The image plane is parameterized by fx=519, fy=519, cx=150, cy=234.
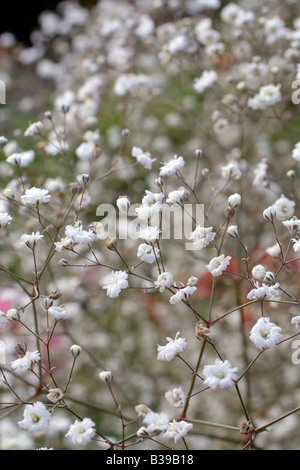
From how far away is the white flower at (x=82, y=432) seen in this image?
969 millimetres

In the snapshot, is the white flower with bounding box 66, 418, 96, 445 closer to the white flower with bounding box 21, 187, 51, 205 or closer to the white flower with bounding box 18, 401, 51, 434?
the white flower with bounding box 18, 401, 51, 434

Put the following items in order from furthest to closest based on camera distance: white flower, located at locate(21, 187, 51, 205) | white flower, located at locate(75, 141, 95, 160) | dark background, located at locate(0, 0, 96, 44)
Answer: dark background, located at locate(0, 0, 96, 44), white flower, located at locate(75, 141, 95, 160), white flower, located at locate(21, 187, 51, 205)

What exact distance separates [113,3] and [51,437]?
8.01 ft

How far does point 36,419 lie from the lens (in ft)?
3.24

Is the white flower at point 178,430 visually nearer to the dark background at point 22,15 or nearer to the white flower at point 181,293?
the white flower at point 181,293

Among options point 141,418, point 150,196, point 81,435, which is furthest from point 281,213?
point 81,435

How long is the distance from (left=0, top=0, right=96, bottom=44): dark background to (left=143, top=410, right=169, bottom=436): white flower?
14.8 ft

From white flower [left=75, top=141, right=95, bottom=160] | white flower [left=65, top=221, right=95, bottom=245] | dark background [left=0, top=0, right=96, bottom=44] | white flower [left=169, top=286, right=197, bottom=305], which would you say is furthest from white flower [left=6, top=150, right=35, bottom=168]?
dark background [left=0, top=0, right=96, bottom=44]

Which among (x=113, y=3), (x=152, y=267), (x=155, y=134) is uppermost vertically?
(x=113, y=3)

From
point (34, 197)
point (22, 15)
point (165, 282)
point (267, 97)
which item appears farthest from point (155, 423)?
point (22, 15)

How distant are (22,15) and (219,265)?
4489mm

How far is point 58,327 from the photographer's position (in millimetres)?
2193

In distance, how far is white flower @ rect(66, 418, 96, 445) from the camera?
0.97 metres

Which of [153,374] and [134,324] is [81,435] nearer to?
[153,374]
